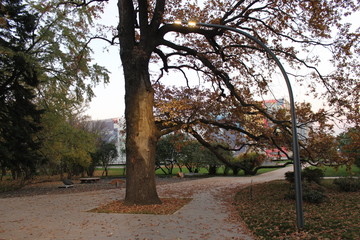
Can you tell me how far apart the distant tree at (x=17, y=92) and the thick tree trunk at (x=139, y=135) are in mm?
7905

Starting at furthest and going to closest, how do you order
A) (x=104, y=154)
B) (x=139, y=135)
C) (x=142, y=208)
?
(x=104, y=154) → (x=139, y=135) → (x=142, y=208)

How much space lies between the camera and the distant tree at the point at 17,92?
16672 mm

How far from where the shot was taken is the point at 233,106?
13609mm

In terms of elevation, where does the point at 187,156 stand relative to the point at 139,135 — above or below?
below

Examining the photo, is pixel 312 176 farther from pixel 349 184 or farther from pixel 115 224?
pixel 115 224

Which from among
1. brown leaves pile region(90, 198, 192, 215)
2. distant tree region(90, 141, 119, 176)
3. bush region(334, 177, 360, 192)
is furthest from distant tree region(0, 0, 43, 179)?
bush region(334, 177, 360, 192)

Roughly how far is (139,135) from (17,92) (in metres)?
11.0

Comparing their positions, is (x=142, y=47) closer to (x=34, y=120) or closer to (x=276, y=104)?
(x=276, y=104)

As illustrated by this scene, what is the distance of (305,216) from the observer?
825 centimetres

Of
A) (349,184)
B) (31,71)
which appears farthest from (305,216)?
(31,71)

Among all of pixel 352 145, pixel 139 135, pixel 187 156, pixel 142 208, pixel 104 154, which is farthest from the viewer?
pixel 104 154

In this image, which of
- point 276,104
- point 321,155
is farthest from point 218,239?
point 276,104

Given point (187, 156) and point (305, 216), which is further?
point (187, 156)

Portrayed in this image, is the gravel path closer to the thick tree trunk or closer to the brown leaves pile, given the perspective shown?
the brown leaves pile
